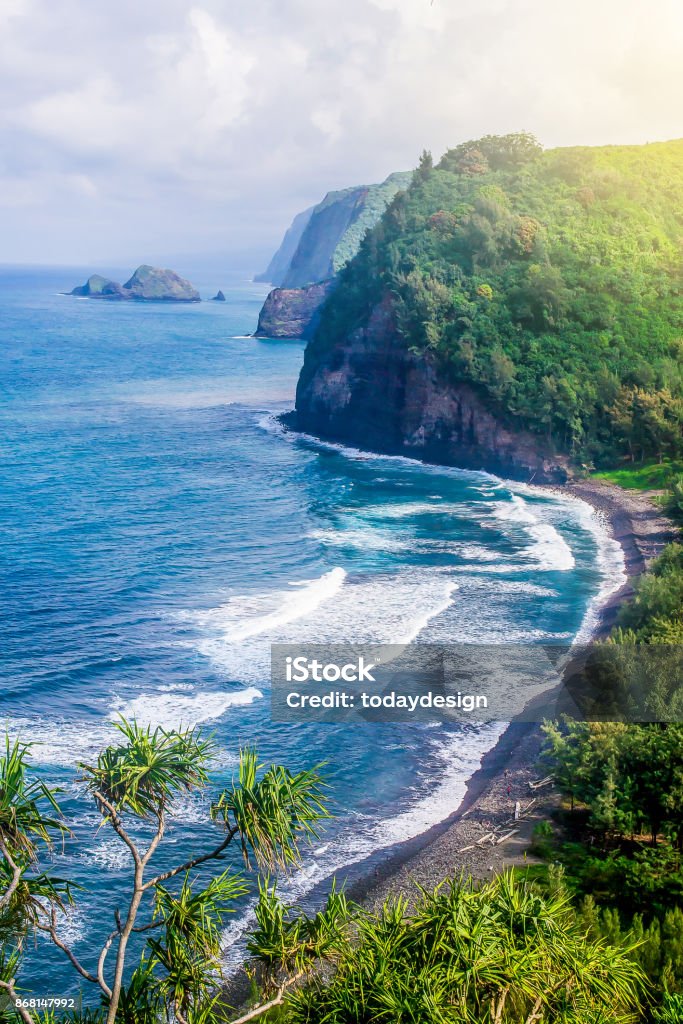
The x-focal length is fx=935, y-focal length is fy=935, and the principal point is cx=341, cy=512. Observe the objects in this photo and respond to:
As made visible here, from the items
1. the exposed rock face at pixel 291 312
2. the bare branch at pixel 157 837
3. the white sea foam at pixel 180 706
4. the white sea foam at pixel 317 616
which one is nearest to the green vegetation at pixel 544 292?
the white sea foam at pixel 317 616

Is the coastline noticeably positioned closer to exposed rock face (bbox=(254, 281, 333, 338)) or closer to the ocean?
the ocean

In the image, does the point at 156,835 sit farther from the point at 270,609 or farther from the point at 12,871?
the point at 270,609

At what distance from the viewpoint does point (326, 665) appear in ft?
143

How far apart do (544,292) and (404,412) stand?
1691cm

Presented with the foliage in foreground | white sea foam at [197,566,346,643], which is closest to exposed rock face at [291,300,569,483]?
white sea foam at [197,566,346,643]

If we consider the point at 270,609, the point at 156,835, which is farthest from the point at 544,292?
the point at 156,835

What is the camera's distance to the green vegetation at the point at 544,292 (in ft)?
259

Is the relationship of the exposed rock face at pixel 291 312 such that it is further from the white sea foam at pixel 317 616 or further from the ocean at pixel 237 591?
the white sea foam at pixel 317 616

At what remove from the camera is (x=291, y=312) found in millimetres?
182125

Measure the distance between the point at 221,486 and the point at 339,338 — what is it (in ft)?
82.9

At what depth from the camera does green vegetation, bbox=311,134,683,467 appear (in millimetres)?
78812

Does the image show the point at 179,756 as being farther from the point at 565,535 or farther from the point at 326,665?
the point at 565,535

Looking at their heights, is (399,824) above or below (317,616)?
below

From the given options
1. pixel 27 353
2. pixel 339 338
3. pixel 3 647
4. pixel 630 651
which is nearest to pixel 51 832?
pixel 3 647
